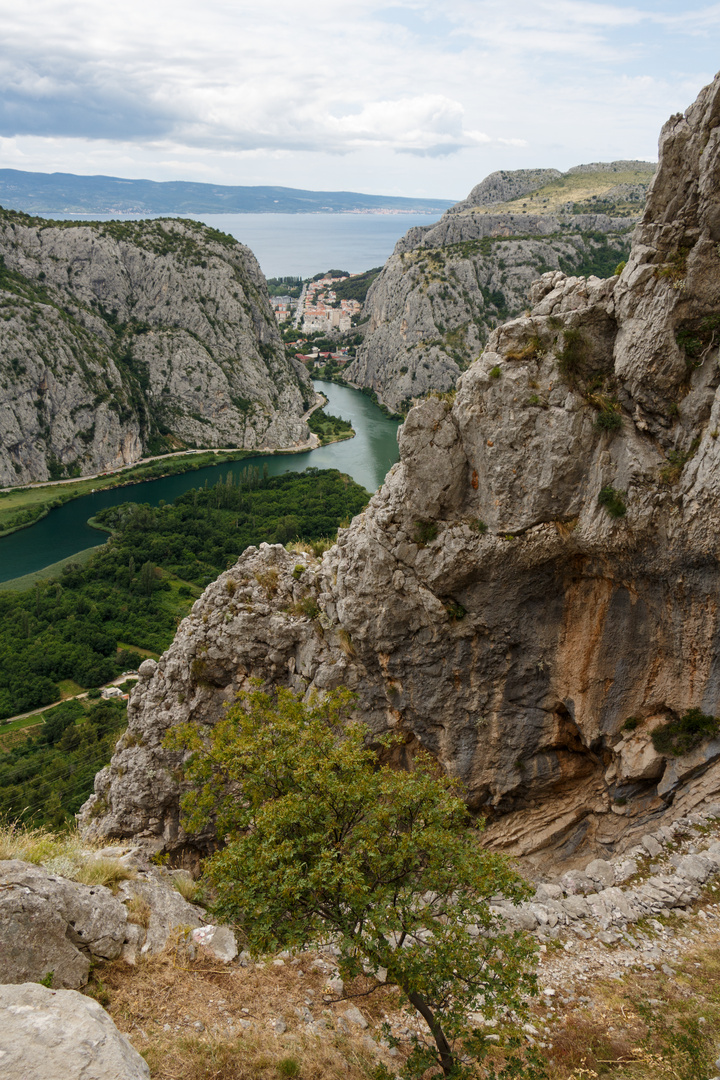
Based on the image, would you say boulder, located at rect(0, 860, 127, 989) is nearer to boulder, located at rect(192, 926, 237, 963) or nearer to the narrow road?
boulder, located at rect(192, 926, 237, 963)

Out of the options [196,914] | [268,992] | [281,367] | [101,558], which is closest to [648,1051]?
[268,992]

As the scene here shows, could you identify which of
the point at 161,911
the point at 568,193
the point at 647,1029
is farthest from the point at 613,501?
the point at 568,193

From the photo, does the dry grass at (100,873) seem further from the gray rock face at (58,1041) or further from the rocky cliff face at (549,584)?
the rocky cliff face at (549,584)

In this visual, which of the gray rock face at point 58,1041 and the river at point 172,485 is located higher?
the gray rock face at point 58,1041

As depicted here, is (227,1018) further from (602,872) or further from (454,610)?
(454,610)

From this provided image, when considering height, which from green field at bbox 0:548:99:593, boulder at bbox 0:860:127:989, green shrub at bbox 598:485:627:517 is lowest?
green field at bbox 0:548:99:593

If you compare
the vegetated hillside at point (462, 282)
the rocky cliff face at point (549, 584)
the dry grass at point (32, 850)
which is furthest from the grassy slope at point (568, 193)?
the dry grass at point (32, 850)

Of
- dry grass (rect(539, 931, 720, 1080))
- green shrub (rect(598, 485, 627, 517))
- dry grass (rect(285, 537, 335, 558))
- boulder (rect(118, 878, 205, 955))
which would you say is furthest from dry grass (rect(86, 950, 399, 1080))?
dry grass (rect(285, 537, 335, 558))
